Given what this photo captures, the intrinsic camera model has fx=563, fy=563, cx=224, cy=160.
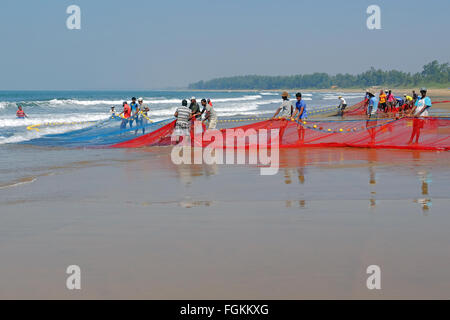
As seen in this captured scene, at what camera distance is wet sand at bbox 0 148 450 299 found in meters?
4.30

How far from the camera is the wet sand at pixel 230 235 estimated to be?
4301mm

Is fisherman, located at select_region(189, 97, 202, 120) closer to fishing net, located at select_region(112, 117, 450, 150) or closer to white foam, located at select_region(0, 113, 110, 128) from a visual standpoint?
fishing net, located at select_region(112, 117, 450, 150)

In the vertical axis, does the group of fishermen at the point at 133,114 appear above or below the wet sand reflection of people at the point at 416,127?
above

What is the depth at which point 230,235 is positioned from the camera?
566cm

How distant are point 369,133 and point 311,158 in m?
2.64

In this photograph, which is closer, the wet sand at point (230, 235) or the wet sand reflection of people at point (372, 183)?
the wet sand at point (230, 235)

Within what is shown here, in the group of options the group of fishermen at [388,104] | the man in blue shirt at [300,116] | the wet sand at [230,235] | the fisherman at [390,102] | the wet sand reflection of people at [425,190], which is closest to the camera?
the wet sand at [230,235]

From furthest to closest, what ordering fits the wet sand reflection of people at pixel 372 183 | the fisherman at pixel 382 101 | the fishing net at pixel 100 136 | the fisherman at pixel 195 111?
the fisherman at pixel 382 101
the fishing net at pixel 100 136
the fisherman at pixel 195 111
the wet sand reflection of people at pixel 372 183

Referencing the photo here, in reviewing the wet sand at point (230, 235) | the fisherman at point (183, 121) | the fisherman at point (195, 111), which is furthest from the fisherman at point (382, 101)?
the wet sand at point (230, 235)

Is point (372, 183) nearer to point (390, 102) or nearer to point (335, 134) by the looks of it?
point (335, 134)

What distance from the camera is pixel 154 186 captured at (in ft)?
28.6

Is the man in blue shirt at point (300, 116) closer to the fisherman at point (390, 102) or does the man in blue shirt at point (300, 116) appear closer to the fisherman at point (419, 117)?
the fisherman at point (419, 117)

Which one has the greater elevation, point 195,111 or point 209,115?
point 195,111

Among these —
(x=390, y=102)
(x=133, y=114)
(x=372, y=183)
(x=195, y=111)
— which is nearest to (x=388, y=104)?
(x=390, y=102)
